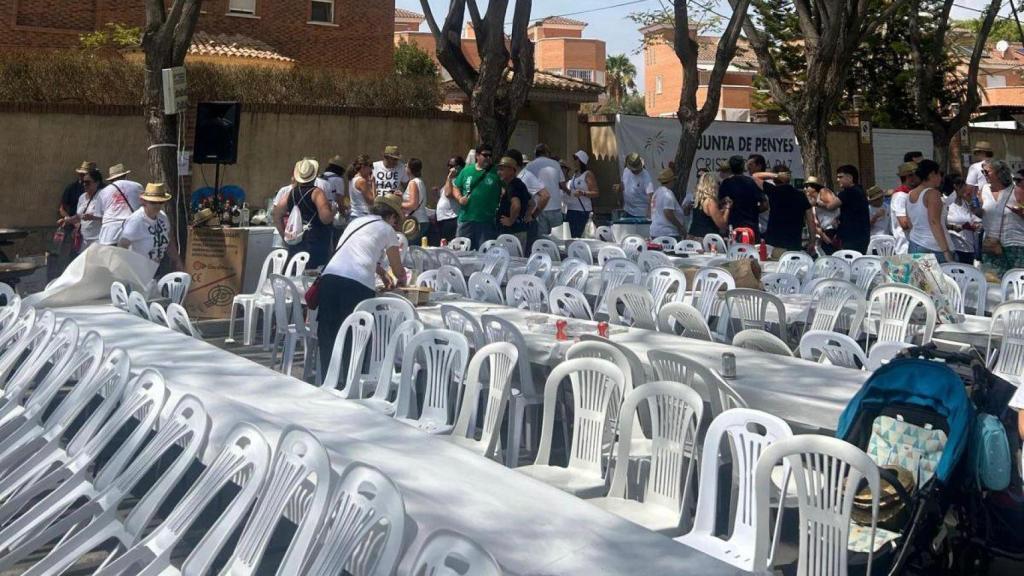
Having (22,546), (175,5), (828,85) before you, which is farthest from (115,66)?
(22,546)

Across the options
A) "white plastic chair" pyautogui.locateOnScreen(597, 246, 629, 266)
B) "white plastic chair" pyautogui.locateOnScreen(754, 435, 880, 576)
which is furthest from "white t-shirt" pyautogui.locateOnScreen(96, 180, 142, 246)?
"white plastic chair" pyautogui.locateOnScreen(754, 435, 880, 576)

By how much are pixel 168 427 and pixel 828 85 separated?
14.8 m

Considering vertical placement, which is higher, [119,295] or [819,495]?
[119,295]

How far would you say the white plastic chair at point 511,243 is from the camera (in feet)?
40.7

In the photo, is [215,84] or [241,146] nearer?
[241,146]

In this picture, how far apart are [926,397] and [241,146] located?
1543 centimetres

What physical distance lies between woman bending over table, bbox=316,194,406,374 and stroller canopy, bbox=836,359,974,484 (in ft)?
11.6

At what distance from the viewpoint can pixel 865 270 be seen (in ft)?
32.2

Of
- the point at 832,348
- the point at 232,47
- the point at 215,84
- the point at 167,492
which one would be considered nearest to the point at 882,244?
the point at 832,348

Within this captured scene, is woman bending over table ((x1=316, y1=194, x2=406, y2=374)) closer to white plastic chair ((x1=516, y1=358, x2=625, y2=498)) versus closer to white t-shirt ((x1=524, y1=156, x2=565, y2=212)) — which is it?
white plastic chair ((x1=516, y1=358, x2=625, y2=498))

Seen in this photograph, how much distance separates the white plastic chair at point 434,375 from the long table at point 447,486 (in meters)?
0.52

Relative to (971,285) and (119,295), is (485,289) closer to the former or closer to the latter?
(119,295)

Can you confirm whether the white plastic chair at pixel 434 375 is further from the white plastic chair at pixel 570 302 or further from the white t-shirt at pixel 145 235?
the white t-shirt at pixel 145 235

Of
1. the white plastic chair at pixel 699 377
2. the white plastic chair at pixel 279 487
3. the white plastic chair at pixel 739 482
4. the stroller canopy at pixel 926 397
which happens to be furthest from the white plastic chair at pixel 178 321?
the stroller canopy at pixel 926 397
